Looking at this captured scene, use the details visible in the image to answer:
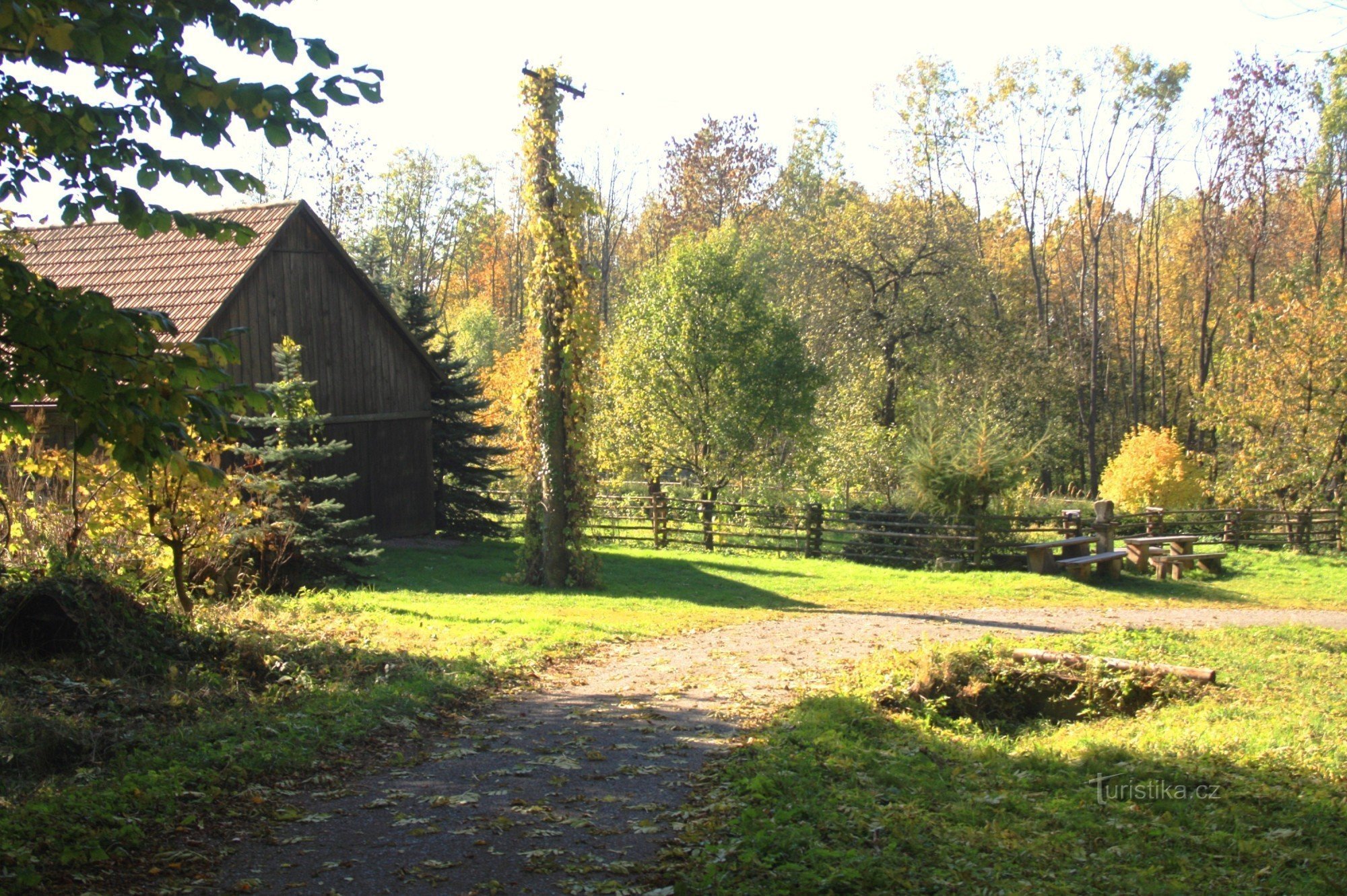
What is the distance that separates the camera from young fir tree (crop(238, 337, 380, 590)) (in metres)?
12.7

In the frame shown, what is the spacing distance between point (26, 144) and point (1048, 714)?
316 inches

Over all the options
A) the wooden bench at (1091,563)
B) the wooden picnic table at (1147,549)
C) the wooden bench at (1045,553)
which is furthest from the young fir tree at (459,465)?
the wooden picnic table at (1147,549)

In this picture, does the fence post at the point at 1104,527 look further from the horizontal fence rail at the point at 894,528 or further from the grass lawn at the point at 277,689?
the grass lawn at the point at 277,689

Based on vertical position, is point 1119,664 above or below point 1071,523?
below

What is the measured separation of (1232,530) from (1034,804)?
2366cm

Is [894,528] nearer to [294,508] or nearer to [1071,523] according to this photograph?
[1071,523]

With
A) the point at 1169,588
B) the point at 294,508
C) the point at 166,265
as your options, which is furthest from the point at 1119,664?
the point at 166,265

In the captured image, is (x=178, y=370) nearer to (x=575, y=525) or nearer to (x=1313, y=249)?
(x=575, y=525)

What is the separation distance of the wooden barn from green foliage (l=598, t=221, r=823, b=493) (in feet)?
22.8

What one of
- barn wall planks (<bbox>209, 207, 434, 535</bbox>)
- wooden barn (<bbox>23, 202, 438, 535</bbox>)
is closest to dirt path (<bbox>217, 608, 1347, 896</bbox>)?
wooden barn (<bbox>23, 202, 438, 535</bbox>)

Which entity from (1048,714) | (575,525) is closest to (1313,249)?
(575,525)

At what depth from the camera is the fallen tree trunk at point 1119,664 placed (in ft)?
27.8

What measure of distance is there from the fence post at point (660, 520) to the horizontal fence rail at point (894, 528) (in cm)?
2

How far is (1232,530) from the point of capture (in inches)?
1024
